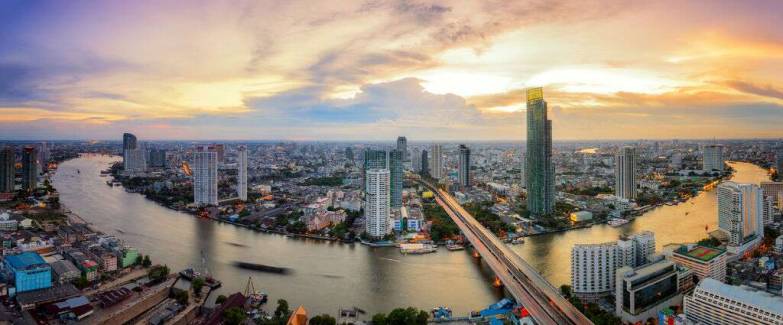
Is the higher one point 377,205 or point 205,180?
point 205,180

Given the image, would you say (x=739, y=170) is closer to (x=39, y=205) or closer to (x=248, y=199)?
(x=248, y=199)

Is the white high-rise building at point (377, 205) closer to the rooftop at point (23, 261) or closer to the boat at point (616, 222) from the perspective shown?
the boat at point (616, 222)

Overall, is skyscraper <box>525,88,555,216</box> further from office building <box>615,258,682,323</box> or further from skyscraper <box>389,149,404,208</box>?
office building <box>615,258,682,323</box>

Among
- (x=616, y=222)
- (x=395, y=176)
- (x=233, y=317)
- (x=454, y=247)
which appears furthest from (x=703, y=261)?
(x=395, y=176)

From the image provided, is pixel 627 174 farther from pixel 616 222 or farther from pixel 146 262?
pixel 146 262

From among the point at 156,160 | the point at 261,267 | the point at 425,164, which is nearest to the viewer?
the point at 261,267

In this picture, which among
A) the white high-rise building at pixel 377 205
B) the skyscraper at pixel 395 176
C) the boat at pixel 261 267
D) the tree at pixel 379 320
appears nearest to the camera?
the tree at pixel 379 320

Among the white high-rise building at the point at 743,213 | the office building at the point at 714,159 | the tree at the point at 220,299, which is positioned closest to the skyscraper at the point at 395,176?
the tree at the point at 220,299
